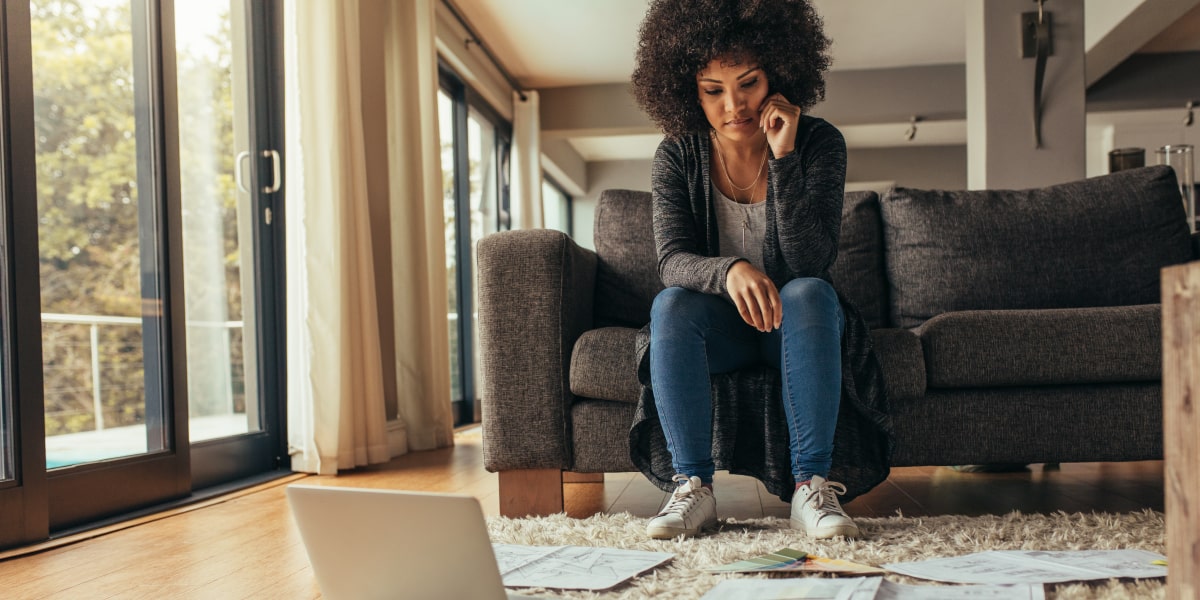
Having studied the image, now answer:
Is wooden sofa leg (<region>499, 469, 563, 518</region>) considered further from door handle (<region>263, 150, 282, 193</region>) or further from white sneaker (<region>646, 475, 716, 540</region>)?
door handle (<region>263, 150, 282, 193</region>)

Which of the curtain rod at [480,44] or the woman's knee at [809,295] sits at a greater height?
the curtain rod at [480,44]

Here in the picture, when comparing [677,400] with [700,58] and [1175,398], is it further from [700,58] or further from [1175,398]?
[1175,398]

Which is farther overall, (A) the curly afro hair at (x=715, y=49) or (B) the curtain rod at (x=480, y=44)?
(B) the curtain rod at (x=480, y=44)

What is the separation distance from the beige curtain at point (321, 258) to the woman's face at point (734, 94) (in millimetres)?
1542

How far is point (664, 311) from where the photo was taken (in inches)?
66.2

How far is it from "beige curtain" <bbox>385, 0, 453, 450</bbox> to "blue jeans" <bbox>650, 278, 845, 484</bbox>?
219 cm

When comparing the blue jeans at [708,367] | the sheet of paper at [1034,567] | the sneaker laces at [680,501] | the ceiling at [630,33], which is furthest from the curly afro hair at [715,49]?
the ceiling at [630,33]

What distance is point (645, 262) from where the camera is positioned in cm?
234

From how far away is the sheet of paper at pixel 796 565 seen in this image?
4.05 feet

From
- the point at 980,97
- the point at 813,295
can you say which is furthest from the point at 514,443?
the point at 980,97

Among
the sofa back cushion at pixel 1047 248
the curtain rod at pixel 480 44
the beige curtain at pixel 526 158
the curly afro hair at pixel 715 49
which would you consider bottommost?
the sofa back cushion at pixel 1047 248

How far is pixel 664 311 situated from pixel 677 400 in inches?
6.4

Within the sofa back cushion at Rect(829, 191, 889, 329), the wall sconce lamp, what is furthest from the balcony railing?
the wall sconce lamp

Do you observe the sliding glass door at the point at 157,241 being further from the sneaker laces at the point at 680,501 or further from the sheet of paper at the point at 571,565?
the sneaker laces at the point at 680,501
